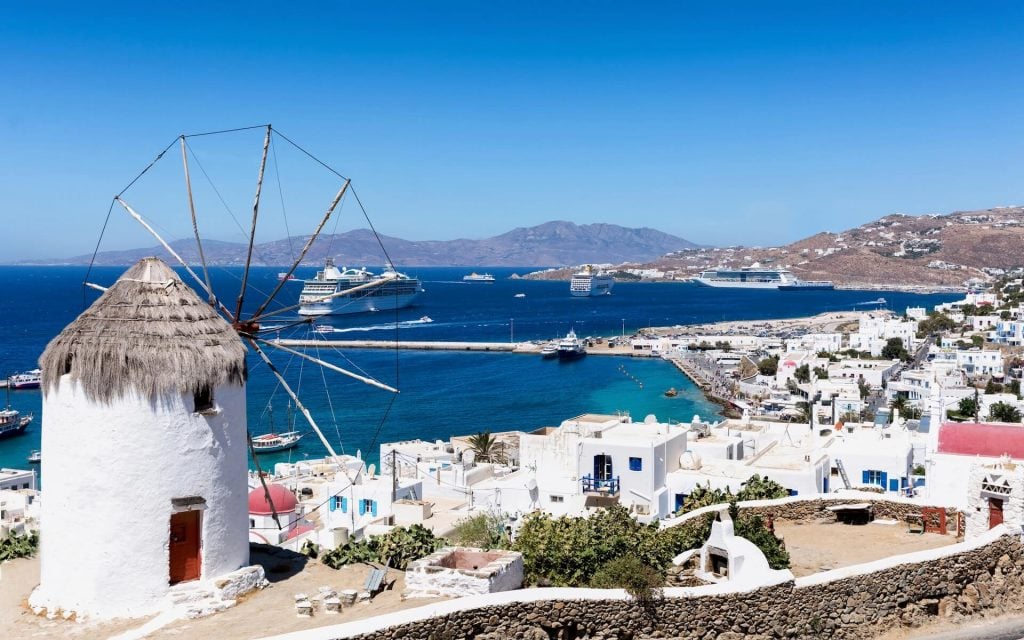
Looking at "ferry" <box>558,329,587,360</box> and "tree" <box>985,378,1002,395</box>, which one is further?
"ferry" <box>558,329,587,360</box>

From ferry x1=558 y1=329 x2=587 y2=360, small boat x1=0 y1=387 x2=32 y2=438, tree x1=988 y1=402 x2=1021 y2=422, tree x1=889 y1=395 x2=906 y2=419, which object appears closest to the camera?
tree x1=988 y1=402 x2=1021 y2=422

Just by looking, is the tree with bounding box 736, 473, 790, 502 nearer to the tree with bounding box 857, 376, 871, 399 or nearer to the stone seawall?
the stone seawall

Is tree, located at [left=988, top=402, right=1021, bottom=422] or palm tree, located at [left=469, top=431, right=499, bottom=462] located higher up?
tree, located at [left=988, top=402, right=1021, bottom=422]

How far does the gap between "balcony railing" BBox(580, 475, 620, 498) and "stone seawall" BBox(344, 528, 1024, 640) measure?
15.1 metres

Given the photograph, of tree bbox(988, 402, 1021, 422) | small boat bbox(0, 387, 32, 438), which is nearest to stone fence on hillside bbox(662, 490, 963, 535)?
tree bbox(988, 402, 1021, 422)

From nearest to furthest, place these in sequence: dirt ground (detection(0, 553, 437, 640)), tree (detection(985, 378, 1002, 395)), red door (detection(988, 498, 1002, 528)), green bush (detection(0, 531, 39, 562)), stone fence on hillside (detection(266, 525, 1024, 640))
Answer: stone fence on hillside (detection(266, 525, 1024, 640))
dirt ground (detection(0, 553, 437, 640))
green bush (detection(0, 531, 39, 562))
red door (detection(988, 498, 1002, 528))
tree (detection(985, 378, 1002, 395))

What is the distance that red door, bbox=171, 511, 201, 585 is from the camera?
9906mm

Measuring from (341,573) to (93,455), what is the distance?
315cm

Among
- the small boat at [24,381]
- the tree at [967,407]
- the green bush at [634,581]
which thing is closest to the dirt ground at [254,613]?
the green bush at [634,581]

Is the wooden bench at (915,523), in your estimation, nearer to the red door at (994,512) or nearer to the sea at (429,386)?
the red door at (994,512)

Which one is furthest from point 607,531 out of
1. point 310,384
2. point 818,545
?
point 310,384

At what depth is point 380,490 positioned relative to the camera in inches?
1033

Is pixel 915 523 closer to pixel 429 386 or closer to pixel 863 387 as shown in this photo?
pixel 863 387

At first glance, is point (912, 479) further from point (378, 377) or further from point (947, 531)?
point (378, 377)
